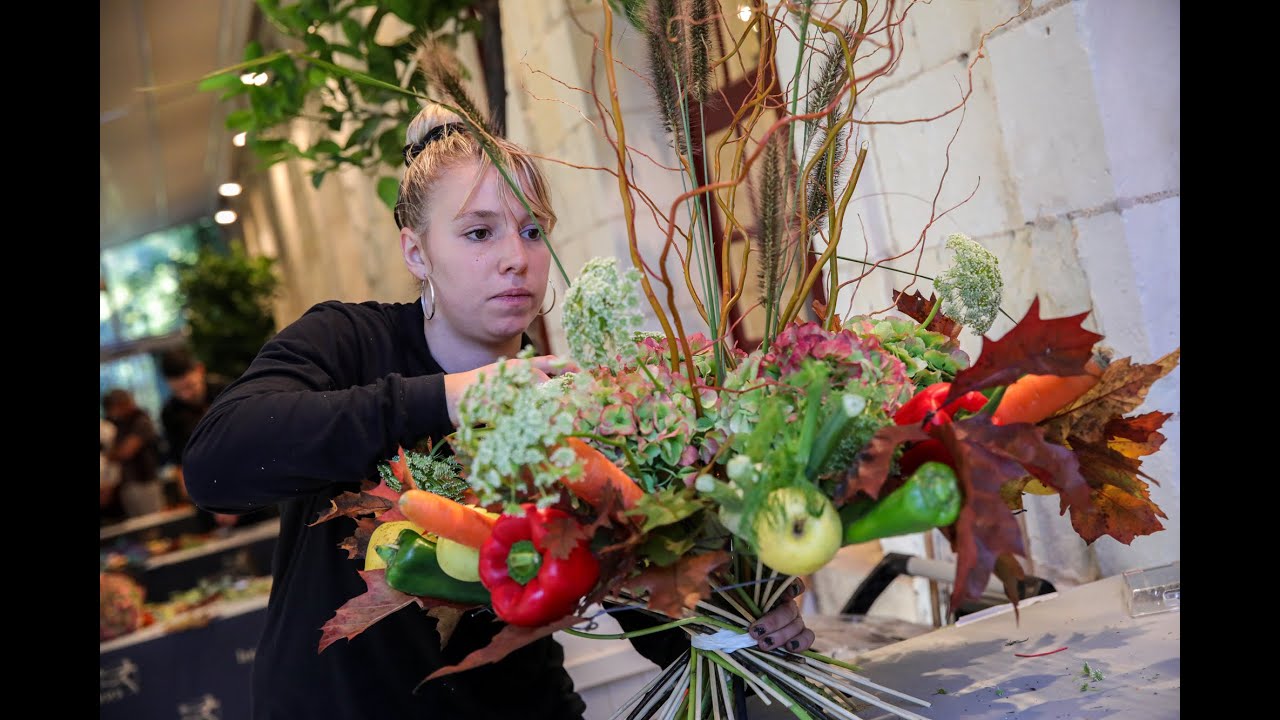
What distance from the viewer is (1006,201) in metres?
1.56

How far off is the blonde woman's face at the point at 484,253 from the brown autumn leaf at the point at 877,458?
1.88ft

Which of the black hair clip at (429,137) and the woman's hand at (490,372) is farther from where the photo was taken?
the black hair clip at (429,137)

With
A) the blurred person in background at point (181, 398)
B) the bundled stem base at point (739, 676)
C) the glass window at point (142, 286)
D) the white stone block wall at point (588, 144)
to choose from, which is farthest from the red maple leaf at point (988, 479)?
the glass window at point (142, 286)

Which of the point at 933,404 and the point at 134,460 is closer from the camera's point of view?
the point at 933,404

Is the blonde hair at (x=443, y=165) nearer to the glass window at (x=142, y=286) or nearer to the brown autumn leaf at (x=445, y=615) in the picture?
the brown autumn leaf at (x=445, y=615)

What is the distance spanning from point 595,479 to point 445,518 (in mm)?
125

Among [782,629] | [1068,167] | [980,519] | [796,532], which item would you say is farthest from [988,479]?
[1068,167]

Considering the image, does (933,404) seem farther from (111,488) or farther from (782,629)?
(111,488)

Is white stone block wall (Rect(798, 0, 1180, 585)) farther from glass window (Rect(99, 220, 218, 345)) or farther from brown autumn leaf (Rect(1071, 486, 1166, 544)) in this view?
glass window (Rect(99, 220, 218, 345))

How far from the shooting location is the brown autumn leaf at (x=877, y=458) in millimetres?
685

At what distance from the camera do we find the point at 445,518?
2.55ft
